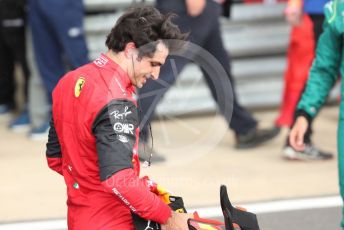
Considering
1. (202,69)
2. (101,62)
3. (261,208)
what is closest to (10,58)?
(202,69)

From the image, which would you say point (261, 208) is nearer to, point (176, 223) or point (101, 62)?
point (176, 223)

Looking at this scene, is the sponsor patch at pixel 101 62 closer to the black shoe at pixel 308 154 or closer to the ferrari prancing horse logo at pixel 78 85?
the ferrari prancing horse logo at pixel 78 85

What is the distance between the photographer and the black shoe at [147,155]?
3.19 meters

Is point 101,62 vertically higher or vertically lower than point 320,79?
higher

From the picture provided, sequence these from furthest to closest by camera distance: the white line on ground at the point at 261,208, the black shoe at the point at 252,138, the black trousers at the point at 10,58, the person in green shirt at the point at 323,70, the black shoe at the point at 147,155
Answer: the black trousers at the point at 10,58 → the black shoe at the point at 252,138 → the white line on ground at the point at 261,208 → the person in green shirt at the point at 323,70 → the black shoe at the point at 147,155

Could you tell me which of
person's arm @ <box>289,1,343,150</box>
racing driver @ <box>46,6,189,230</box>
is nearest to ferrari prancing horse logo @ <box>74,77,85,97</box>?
racing driver @ <box>46,6,189,230</box>

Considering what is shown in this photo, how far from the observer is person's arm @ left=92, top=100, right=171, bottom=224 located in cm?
255

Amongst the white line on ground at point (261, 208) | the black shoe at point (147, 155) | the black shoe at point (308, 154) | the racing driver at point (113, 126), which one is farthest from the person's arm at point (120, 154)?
the black shoe at point (308, 154)

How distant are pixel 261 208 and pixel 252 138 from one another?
122cm

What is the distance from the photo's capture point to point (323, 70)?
354 cm

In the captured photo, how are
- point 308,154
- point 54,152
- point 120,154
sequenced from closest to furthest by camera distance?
1. point 120,154
2. point 54,152
3. point 308,154

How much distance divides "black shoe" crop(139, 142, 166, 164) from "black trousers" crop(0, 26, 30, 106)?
5.55 feet

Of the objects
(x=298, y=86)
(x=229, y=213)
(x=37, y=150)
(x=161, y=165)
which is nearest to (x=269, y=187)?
(x=161, y=165)

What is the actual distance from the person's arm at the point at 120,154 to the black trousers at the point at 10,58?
3.74m
